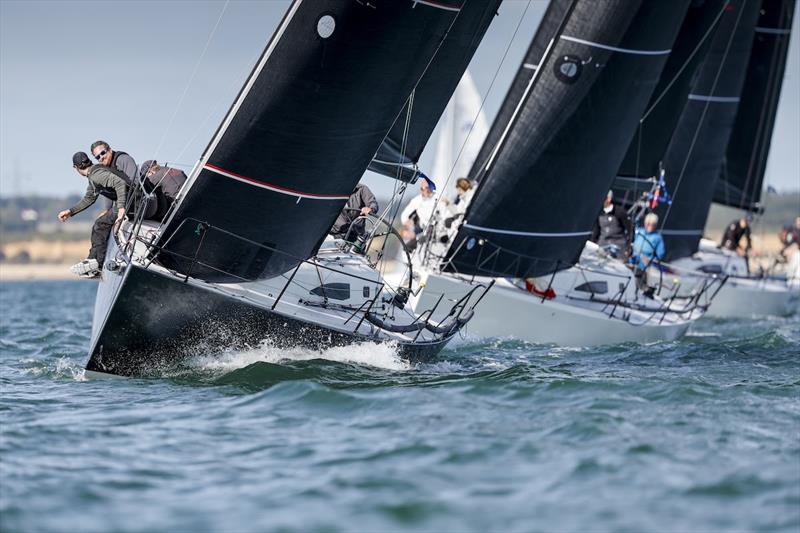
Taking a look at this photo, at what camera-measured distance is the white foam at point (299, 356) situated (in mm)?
9438

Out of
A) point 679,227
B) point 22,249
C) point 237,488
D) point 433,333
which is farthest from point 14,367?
point 22,249

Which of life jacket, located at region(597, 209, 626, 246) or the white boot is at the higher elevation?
life jacket, located at region(597, 209, 626, 246)

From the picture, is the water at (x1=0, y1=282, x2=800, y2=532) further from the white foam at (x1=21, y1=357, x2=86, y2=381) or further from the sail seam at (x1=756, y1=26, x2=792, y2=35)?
the sail seam at (x1=756, y1=26, x2=792, y2=35)

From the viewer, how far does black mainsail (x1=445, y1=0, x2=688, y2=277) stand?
13.8m

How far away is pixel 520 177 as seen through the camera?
45.2ft

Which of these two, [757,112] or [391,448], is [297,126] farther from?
[757,112]

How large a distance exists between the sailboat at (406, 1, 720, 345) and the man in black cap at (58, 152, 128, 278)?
12.9ft

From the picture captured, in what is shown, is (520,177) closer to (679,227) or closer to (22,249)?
(679,227)

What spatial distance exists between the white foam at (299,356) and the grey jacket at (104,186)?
1.65m

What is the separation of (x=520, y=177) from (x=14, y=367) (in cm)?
598

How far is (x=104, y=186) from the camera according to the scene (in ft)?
33.3

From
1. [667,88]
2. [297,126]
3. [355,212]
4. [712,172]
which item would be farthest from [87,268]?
[712,172]

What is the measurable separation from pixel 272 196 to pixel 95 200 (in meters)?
1.80

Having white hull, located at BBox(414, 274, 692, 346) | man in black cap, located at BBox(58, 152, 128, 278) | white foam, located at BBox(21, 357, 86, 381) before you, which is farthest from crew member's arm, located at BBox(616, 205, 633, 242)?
man in black cap, located at BBox(58, 152, 128, 278)
